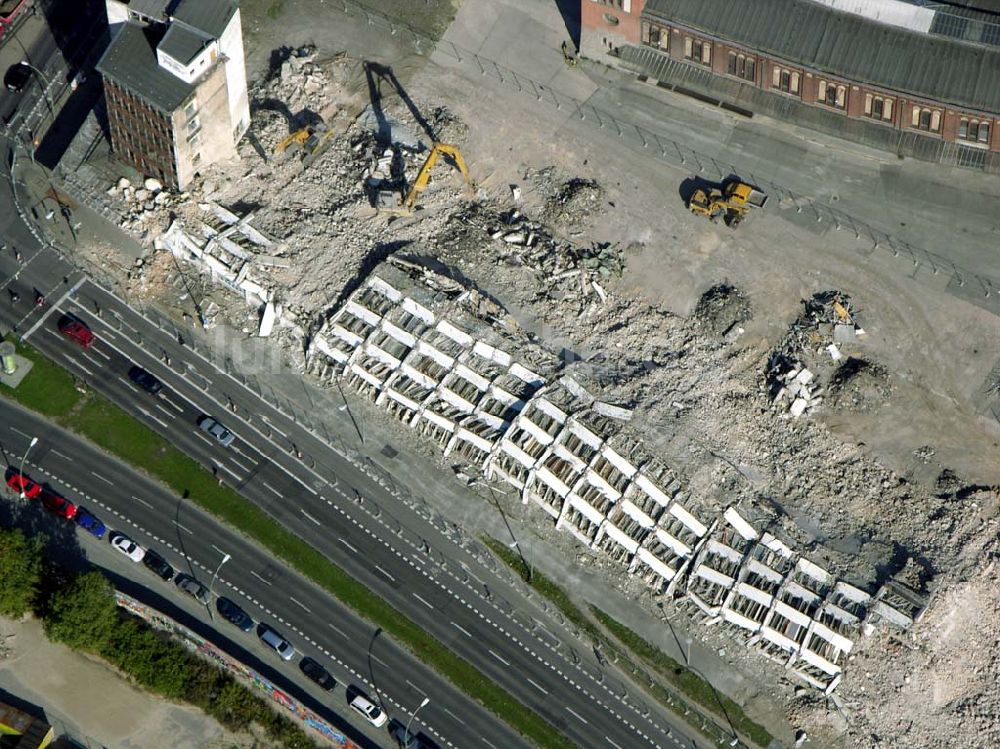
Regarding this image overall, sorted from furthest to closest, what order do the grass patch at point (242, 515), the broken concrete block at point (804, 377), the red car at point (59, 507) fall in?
the broken concrete block at point (804, 377) → the red car at point (59, 507) → the grass patch at point (242, 515)

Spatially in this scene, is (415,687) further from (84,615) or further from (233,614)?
(84,615)

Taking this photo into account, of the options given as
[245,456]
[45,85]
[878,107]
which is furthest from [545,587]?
[45,85]

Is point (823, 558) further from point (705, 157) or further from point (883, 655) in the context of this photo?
point (705, 157)

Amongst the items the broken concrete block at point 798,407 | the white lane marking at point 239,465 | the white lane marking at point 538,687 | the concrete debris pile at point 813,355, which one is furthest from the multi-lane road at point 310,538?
the concrete debris pile at point 813,355

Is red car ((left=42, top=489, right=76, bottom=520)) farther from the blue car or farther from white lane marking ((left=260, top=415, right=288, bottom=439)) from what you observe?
white lane marking ((left=260, top=415, right=288, bottom=439))

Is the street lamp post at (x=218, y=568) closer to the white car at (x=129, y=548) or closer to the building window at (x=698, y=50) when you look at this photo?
the white car at (x=129, y=548)
